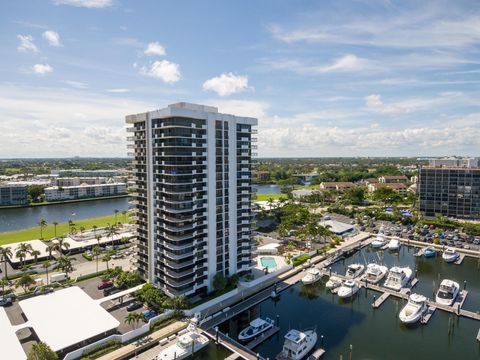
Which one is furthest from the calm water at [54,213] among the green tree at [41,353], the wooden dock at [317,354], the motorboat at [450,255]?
the motorboat at [450,255]

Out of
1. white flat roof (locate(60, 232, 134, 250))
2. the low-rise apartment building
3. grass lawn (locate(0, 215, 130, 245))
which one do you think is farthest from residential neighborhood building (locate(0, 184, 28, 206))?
white flat roof (locate(60, 232, 134, 250))

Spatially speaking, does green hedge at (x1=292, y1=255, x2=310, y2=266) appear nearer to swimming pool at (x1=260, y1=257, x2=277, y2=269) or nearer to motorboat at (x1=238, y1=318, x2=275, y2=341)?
swimming pool at (x1=260, y1=257, x2=277, y2=269)

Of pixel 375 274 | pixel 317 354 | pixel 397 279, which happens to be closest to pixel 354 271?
pixel 375 274

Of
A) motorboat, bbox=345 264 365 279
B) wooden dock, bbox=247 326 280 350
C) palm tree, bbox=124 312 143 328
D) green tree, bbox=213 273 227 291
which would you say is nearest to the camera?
palm tree, bbox=124 312 143 328

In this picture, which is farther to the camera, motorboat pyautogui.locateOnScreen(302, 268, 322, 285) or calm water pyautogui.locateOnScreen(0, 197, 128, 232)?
calm water pyautogui.locateOnScreen(0, 197, 128, 232)

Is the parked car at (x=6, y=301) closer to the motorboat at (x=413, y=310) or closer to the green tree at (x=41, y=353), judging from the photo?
the green tree at (x=41, y=353)

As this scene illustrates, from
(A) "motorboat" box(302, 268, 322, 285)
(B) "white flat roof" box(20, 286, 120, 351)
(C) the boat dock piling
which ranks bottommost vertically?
(C) the boat dock piling
